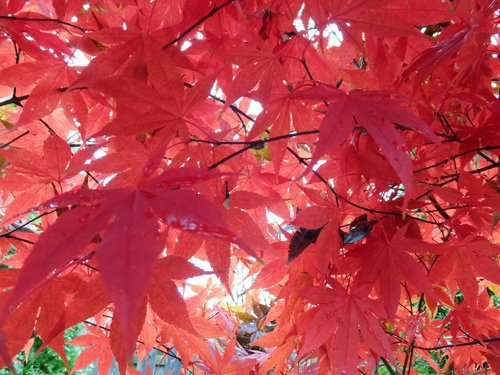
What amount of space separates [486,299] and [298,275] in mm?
490

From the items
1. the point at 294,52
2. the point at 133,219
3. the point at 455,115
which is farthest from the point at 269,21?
the point at 133,219

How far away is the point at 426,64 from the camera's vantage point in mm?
529

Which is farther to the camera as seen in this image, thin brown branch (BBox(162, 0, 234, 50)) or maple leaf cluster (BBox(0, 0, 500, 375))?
thin brown branch (BBox(162, 0, 234, 50))

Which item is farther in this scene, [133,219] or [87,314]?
[87,314]

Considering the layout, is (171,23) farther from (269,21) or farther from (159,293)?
(159,293)

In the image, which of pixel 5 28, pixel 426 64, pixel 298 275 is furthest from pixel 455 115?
pixel 5 28

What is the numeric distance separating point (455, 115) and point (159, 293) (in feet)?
2.03

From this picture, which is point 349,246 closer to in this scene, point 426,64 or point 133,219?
point 426,64

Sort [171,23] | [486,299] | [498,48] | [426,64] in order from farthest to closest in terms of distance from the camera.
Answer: [486,299] → [498,48] → [171,23] → [426,64]

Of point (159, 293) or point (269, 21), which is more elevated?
point (269, 21)

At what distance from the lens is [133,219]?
282mm

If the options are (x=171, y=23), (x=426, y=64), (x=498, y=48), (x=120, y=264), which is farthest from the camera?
(x=498, y=48)

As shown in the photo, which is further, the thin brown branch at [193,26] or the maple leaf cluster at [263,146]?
the thin brown branch at [193,26]

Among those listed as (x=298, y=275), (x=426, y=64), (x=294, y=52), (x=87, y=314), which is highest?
(x=294, y=52)
